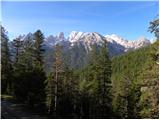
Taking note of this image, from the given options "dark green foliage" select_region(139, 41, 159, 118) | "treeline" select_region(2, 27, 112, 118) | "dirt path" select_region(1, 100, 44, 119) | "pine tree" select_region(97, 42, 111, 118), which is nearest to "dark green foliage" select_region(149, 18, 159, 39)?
"dark green foliage" select_region(139, 41, 159, 118)

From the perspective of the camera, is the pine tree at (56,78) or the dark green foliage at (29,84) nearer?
the dark green foliage at (29,84)

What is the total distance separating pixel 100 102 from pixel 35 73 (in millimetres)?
14313

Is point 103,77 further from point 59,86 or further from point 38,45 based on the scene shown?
point 38,45

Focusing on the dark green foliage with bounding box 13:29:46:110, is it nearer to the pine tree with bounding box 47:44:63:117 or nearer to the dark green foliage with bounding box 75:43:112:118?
the pine tree with bounding box 47:44:63:117

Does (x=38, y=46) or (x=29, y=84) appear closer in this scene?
(x=29, y=84)

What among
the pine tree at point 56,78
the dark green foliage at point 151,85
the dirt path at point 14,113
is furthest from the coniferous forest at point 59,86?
the dark green foliage at point 151,85

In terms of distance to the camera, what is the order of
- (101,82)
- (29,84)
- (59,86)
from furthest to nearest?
(101,82)
(59,86)
(29,84)

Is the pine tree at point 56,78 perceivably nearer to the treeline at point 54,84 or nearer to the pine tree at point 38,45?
the treeline at point 54,84

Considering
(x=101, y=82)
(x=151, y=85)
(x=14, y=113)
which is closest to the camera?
(x=151, y=85)

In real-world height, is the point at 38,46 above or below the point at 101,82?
above

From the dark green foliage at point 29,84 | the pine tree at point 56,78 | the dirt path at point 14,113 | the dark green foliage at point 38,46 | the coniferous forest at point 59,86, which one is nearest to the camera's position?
the dirt path at point 14,113

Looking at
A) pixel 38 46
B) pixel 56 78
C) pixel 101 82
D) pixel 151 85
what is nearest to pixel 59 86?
pixel 56 78

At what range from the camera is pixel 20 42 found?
68.1 meters

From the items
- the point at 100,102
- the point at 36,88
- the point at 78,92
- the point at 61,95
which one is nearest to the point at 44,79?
the point at 36,88
